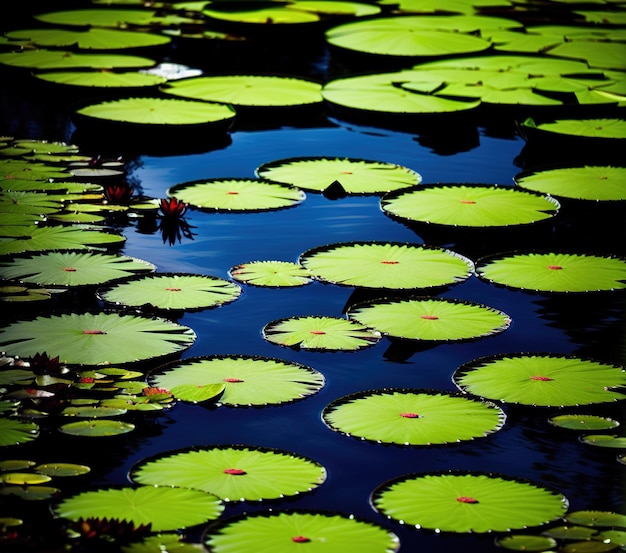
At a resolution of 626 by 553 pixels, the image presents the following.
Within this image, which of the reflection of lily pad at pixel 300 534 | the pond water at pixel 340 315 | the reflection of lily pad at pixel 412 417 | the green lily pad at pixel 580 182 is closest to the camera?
the reflection of lily pad at pixel 300 534

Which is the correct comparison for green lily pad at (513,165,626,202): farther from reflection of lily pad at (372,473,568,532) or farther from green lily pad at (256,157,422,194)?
reflection of lily pad at (372,473,568,532)

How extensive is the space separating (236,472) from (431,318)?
1.46 meters

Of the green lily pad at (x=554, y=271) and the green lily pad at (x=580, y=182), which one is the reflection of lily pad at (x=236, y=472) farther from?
the green lily pad at (x=580, y=182)

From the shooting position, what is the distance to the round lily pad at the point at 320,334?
429cm

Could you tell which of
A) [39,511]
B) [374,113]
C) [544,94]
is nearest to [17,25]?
[374,113]

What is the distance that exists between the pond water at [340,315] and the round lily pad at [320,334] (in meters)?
0.04

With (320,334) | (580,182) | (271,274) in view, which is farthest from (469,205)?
(320,334)

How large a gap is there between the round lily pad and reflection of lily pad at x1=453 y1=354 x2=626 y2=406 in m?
0.44

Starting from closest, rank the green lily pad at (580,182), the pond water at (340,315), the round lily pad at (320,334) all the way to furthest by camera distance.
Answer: the pond water at (340,315)
the round lily pad at (320,334)
the green lily pad at (580,182)

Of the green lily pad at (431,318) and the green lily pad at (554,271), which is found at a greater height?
the green lily pad at (554,271)

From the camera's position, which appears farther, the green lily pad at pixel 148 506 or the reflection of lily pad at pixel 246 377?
the reflection of lily pad at pixel 246 377

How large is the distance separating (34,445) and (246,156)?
12.0 feet

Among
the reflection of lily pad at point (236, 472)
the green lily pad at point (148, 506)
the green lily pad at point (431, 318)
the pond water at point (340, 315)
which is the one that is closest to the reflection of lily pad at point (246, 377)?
the pond water at point (340, 315)

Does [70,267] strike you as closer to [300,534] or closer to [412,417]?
[412,417]
